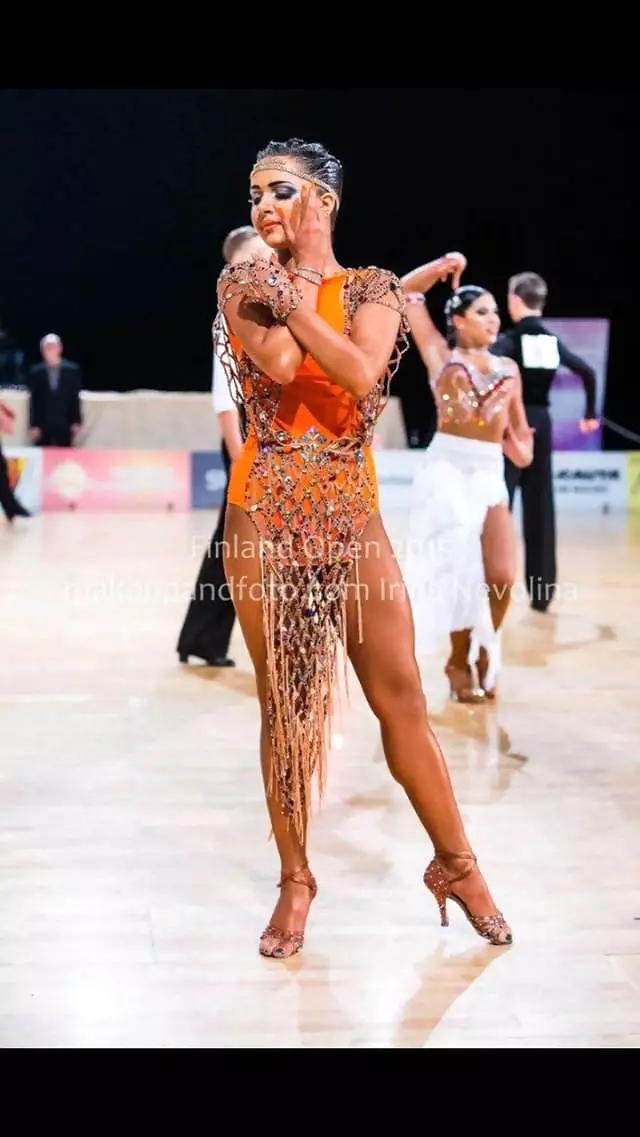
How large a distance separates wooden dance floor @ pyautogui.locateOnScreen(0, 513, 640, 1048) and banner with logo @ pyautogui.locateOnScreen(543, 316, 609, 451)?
308 inches

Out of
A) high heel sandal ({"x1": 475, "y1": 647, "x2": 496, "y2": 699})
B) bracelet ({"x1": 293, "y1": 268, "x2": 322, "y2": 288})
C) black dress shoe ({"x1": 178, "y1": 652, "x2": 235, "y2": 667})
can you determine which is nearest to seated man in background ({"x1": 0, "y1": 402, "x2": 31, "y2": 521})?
black dress shoe ({"x1": 178, "y1": 652, "x2": 235, "y2": 667})

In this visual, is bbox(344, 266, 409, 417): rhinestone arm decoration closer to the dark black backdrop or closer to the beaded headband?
the beaded headband

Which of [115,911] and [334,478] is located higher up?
[334,478]

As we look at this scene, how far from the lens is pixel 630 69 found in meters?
6.27

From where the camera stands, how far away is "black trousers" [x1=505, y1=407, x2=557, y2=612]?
7.63 meters

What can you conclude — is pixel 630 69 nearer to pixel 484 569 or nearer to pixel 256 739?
pixel 484 569

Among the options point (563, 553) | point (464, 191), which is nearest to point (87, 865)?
point (563, 553)

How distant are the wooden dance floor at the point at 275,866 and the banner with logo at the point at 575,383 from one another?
7.82m

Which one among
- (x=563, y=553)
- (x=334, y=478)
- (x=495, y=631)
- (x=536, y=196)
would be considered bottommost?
(x=563, y=553)

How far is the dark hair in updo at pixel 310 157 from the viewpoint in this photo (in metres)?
2.75

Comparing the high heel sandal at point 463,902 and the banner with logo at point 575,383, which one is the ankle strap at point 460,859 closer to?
the high heel sandal at point 463,902

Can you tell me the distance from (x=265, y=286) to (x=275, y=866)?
5.15ft

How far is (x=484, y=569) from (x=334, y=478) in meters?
2.58

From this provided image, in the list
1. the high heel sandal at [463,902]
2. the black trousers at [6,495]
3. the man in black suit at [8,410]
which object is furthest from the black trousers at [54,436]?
the high heel sandal at [463,902]
